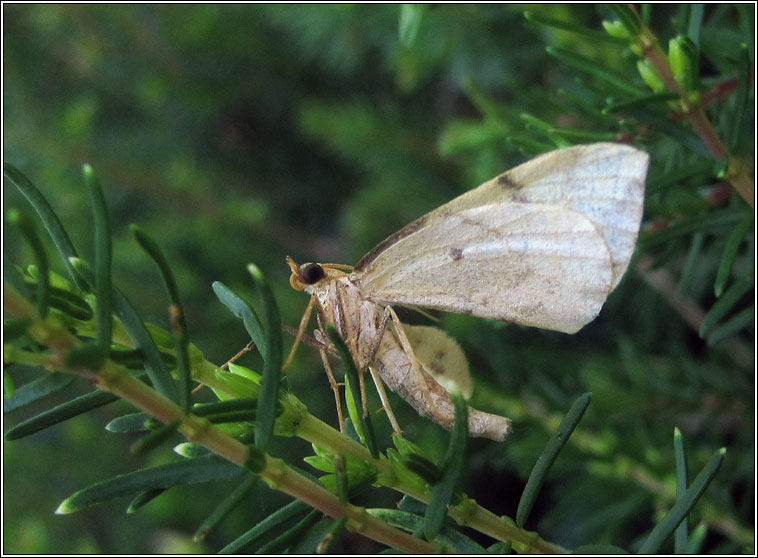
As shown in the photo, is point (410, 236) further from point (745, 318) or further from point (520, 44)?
point (520, 44)

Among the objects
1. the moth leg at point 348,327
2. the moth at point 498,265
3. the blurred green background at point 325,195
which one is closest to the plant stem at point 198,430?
the moth at point 498,265

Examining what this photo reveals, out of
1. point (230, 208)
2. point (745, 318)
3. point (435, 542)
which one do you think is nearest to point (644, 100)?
point (745, 318)

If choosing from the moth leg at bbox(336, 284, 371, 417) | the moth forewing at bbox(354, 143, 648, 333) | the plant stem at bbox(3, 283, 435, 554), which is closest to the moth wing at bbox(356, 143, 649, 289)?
the moth forewing at bbox(354, 143, 648, 333)

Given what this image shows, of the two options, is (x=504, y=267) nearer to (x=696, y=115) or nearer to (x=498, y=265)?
(x=498, y=265)

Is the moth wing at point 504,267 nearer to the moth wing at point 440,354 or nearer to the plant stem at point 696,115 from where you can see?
the moth wing at point 440,354

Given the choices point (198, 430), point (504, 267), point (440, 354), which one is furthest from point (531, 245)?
point (198, 430)
